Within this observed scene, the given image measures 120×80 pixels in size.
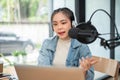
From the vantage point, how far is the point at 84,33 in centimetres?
94

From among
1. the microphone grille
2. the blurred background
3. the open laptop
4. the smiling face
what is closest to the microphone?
the microphone grille

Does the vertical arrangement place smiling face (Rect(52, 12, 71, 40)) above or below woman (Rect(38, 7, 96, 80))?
above

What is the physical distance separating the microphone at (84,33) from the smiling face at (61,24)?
319 mm

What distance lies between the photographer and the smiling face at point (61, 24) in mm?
1312

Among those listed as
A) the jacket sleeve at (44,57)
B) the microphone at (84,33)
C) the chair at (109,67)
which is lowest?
the chair at (109,67)

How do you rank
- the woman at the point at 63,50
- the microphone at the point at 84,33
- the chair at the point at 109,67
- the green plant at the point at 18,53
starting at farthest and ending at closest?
1. the green plant at the point at 18,53
2. the chair at the point at 109,67
3. the woman at the point at 63,50
4. the microphone at the point at 84,33

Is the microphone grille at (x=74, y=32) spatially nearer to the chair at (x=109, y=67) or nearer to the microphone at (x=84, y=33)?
the microphone at (x=84, y=33)

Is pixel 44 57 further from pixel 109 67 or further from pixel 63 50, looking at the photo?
pixel 109 67

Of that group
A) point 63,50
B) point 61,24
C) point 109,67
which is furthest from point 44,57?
point 109,67

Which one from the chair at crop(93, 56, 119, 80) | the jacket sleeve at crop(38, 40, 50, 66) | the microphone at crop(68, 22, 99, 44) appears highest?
the microphone at crop(68, 22, 99, 44)

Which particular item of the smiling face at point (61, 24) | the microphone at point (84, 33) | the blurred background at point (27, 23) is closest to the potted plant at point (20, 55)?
the blurred background at point (27, 23)

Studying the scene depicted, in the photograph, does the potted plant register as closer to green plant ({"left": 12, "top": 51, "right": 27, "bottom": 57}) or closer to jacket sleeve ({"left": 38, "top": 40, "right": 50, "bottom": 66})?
green plant ({"left": 12, "top": 51, "right": 27, "bottom": 57})

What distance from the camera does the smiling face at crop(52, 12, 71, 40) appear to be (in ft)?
4.30

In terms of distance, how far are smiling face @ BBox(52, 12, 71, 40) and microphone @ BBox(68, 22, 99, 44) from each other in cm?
32
